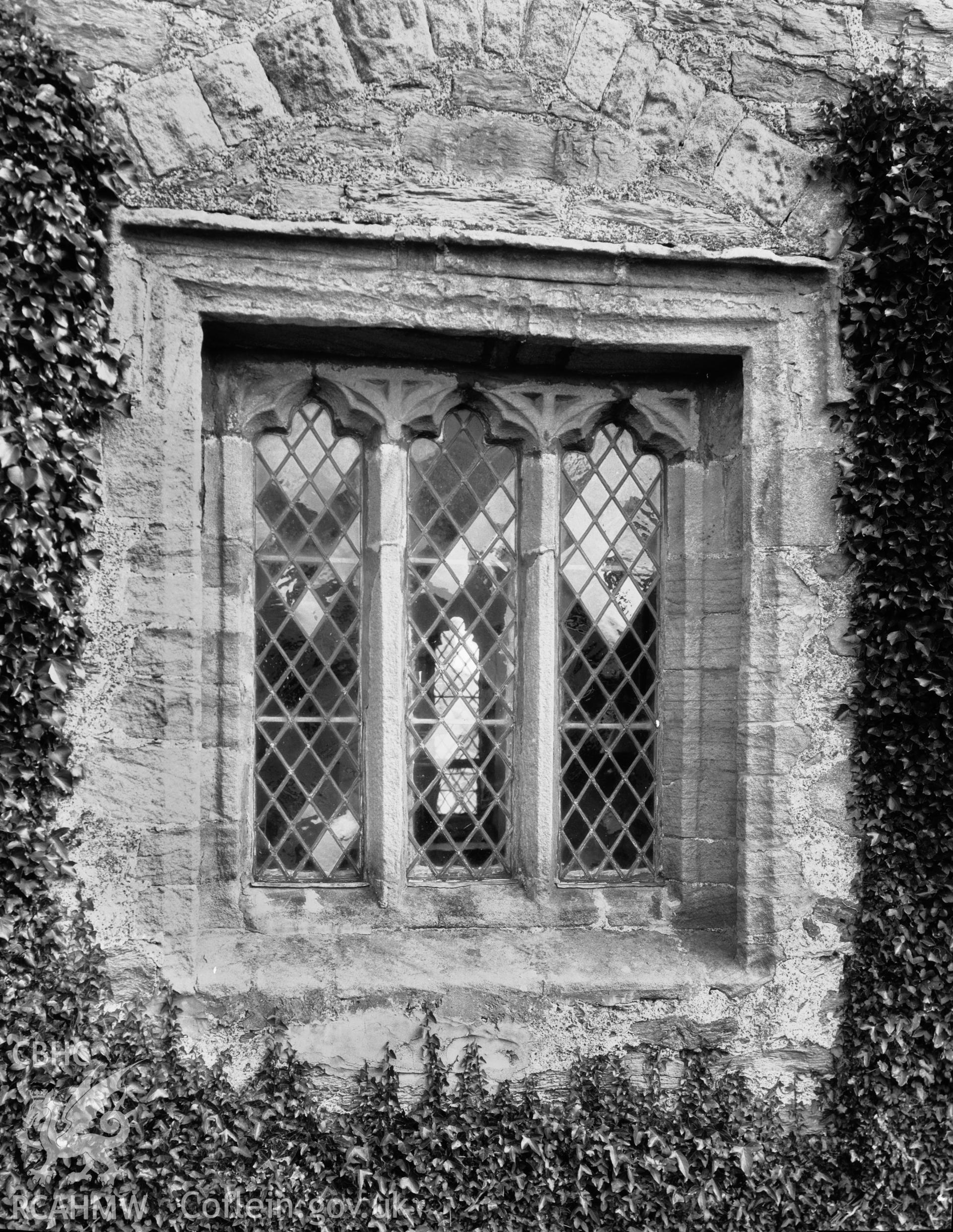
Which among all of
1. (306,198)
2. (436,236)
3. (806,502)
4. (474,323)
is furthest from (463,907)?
(306,198)

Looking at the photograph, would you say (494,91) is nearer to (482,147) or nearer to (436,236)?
(482,147)

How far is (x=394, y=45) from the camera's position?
112 inches

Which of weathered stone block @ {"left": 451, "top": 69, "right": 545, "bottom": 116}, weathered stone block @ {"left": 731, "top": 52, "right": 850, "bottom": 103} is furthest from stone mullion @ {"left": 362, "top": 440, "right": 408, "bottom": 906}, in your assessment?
weathered stone block @ {"left": 731, "top": 52, "right": 850, "bottom": 103}

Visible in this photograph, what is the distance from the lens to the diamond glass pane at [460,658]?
3221mm

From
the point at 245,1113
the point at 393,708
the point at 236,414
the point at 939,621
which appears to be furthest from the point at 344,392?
the point at 245,1113

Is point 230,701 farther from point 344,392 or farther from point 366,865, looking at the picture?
point 344,392

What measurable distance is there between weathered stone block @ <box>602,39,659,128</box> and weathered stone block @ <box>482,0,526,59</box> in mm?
346

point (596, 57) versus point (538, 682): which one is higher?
point (596, 57)

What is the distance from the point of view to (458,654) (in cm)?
324

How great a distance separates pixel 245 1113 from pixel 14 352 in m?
2.45

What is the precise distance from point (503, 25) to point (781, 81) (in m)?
0.98

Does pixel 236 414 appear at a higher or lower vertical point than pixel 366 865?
higher

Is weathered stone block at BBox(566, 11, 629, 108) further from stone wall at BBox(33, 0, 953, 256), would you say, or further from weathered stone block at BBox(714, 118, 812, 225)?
weathered stone block at BBox(714, 118, 812, 225)

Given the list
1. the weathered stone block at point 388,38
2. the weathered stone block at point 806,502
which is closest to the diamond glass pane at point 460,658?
the weathered stone block at point 806,502
